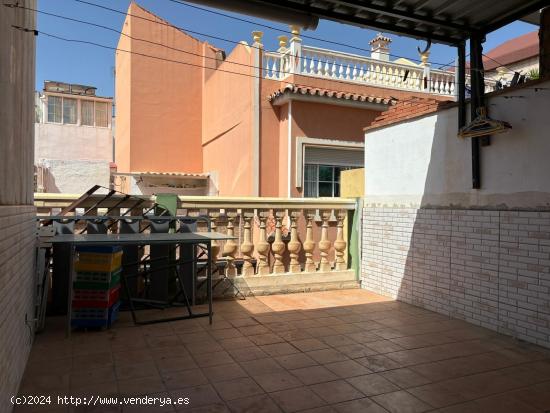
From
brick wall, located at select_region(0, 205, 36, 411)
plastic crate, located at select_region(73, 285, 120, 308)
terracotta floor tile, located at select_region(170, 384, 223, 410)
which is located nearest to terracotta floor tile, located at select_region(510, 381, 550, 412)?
terracotta floor tile, located at select_region(170, 384, 223, 410)

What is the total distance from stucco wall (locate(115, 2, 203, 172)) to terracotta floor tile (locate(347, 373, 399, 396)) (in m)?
11.3

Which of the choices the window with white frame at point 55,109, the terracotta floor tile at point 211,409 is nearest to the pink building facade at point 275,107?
the terracotta floor tile at point 211,409

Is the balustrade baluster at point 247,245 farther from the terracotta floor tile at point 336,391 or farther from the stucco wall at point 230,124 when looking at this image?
the stucco wall at point 230,124

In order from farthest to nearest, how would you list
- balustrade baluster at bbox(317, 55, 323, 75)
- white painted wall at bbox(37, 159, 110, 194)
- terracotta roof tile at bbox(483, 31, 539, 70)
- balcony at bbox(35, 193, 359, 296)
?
white painted wall at bbox(37, 159, 110, 194) → terracotta roof tile at bbox(483, 31, 539, 70) → balustrade baluster at bbox(317, 55, 323, 75) → balcony at bbox(35, 193, 359, 296)

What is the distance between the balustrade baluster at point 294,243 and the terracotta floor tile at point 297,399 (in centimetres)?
318

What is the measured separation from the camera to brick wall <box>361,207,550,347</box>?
13.1 ft

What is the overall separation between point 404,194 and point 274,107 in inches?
199

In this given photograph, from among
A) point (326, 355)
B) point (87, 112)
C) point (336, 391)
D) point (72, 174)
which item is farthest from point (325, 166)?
point (87, 112)

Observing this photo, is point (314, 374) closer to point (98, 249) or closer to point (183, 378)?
point (183, 378)

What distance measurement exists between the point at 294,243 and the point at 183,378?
320 cm

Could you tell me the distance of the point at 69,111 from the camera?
76.6 ft

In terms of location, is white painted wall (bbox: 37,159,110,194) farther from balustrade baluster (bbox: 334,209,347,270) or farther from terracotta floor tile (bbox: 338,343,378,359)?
terracotta floor tile (bbox: 338,343,378,359)

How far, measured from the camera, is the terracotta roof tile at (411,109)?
523 cm

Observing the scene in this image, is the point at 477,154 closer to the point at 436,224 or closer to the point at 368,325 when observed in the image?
the point at 436,224
